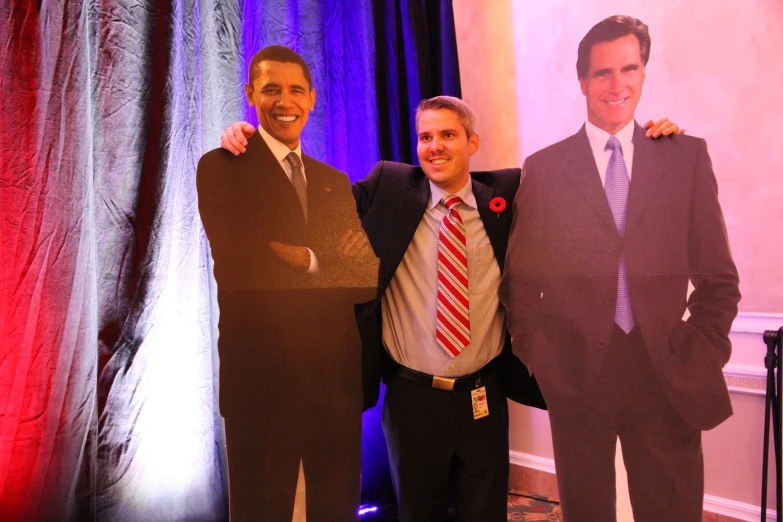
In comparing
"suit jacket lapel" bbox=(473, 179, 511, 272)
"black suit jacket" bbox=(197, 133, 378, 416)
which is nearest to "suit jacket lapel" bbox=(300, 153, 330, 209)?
"black suit jacket" bbox=(197, 133, 378, 416)

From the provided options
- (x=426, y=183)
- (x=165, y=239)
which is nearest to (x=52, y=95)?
(x=165, y=239)

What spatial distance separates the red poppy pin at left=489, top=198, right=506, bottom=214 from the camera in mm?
1890

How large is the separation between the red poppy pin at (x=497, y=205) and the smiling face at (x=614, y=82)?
43 cm

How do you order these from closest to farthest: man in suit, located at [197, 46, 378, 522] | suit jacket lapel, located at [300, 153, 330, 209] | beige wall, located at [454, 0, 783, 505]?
1. beige wall, located at [454, 0, 783, 505]
2. man in suit, located at [197, 46, 378, 522]
3. suit jacket lapel, located at [300, 153, 330, 209]

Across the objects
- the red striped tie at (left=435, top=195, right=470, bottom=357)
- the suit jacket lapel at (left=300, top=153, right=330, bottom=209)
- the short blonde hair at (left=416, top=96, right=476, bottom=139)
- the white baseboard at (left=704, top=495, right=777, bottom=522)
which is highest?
the short blonde hair at (left=416, top=96, right=476, bottom=139)

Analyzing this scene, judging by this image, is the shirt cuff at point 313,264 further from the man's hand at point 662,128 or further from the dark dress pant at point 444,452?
the man's hand at point 662,128

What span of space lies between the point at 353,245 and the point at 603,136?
3.16ft

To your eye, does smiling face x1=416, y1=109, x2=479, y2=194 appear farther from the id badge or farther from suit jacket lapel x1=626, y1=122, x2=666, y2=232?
the id badge

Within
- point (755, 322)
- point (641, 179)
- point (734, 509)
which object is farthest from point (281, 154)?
point (734, 509)

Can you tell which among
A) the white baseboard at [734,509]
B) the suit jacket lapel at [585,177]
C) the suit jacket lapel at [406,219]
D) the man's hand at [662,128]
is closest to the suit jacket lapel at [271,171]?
the suit jacket lapel at [406,219]

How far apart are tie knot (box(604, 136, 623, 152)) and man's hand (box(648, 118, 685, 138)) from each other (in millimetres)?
91

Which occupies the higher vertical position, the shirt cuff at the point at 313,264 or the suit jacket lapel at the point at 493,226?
the suit jacket lapel at the point at 493,226

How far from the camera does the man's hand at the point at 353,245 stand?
73.2 inches

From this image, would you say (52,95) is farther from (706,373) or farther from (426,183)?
(706,373)
